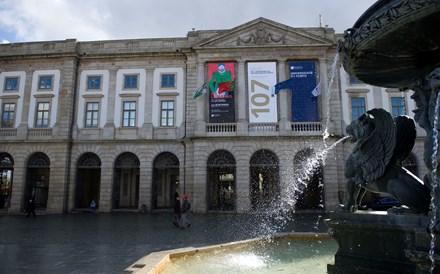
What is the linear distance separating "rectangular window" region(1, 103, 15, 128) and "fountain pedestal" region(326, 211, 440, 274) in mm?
29157

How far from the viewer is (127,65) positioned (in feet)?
88.3

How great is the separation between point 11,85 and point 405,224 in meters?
31.4

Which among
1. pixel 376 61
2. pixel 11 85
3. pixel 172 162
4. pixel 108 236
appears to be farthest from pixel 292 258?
pixel 11 85

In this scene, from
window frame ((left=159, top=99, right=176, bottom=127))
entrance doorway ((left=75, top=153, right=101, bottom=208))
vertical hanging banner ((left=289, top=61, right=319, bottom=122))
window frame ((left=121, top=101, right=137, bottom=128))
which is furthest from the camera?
entrance doorway ((left=75, top=153, right=101, bottom=208))

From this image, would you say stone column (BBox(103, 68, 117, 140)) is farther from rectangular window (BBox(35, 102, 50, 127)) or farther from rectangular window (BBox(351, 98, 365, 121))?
rectangular window (BBox(351, 98, 365, 121))

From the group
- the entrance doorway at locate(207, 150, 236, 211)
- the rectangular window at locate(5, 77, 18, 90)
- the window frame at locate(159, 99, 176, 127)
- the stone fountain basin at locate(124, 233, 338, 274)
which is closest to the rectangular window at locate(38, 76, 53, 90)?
the rectangular window at locate(5, 77, 18, 90)

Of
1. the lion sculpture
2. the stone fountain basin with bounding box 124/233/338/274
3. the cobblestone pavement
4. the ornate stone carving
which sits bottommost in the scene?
the cobblestone pavement

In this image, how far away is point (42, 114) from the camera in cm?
2672

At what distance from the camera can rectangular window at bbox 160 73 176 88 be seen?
2642 centimetres

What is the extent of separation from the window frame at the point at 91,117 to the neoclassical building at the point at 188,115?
8 cm

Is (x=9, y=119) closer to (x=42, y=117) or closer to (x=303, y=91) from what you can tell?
(x=42, y=117)

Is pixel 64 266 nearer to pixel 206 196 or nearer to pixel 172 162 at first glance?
pixel 206 196

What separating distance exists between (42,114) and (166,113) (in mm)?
10354

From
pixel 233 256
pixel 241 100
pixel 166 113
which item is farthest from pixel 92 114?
pixel 233 256
